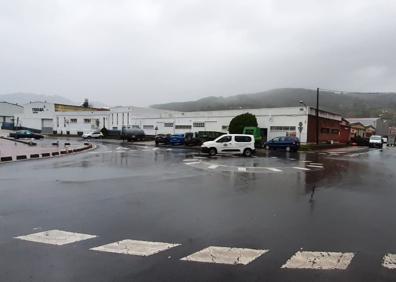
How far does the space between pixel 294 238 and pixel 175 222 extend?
2.40m

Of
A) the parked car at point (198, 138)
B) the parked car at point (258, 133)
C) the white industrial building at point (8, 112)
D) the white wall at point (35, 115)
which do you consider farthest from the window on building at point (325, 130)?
the white industrial building at point (8, 112)

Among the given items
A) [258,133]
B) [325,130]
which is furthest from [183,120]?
[325,130]

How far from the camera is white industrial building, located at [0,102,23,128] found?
325 feet

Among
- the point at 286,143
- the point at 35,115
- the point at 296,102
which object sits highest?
the point at 296,102

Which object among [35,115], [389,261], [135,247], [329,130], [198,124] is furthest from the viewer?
[35,115]

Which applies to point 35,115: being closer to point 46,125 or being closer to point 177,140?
point 46,125

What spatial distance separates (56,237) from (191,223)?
2.55 metres

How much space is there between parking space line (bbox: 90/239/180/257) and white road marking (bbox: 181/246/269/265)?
59 centimetres

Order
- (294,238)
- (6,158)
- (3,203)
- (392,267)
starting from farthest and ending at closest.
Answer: (6,158)
(3,203)
(294,238)
(392,267)

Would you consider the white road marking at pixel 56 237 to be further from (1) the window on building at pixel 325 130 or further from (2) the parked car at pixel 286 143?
(1) the window on building at pixel 325 130

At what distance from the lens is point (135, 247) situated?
235 inches

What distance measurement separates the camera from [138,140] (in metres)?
56.4

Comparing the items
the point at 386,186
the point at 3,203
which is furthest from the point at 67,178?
the point at 386,186

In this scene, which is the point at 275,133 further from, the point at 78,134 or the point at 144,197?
Answer: the point at 78,134
